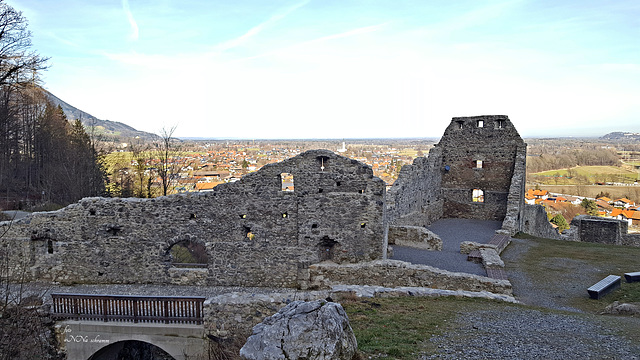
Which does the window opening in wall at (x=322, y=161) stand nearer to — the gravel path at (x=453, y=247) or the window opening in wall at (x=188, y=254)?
the gravel path at (x=453, y=247)

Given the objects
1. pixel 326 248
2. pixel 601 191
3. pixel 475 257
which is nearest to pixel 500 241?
pixel 475 257

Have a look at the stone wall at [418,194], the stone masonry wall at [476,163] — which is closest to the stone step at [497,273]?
the stone wall at [418,194]

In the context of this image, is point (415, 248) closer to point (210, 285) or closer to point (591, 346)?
point (210, 285)

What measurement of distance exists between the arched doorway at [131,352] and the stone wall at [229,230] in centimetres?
245

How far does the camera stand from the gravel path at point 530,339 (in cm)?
778

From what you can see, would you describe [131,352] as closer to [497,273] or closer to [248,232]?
[248,232]

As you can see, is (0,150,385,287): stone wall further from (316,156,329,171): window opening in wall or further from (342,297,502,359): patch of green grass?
(342,297,502,359): patch of green grass

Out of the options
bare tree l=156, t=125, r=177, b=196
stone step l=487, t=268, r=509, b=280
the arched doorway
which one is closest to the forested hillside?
bare tree l=156, t=125, r=177, b=196

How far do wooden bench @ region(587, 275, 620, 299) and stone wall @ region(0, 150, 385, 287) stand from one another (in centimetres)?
712

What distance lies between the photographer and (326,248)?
16797mm

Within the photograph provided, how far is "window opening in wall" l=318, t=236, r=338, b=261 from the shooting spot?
16.4 metres

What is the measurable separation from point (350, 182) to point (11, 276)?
14.0 meters

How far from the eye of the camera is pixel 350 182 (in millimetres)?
16141

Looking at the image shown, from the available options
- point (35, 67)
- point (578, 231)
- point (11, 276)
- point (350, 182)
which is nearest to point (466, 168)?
point (578, 231)
